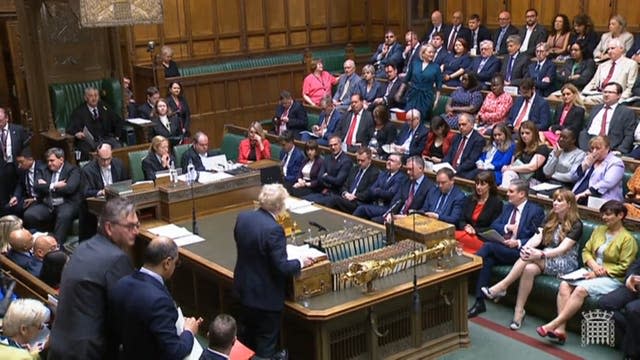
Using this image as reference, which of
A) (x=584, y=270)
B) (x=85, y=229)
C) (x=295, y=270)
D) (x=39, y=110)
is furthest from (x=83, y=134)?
(x=584, y=270)

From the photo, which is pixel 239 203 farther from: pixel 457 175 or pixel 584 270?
pixel 584 270

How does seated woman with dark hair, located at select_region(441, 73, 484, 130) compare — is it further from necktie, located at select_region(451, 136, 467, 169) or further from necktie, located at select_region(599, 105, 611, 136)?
→ necktie, located at select_region(599, 105, 611, 136)

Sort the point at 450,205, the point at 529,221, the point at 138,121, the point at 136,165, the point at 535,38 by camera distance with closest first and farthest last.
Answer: the point at 529,221
the point at 450,205
the point at 136,165
the point at 138,121
the point at 535,38

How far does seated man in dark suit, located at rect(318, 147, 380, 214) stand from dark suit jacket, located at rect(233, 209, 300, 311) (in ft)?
10.4

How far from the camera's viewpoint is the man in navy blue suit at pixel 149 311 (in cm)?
343

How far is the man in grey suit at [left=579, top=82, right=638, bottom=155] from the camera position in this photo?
7.57 meters

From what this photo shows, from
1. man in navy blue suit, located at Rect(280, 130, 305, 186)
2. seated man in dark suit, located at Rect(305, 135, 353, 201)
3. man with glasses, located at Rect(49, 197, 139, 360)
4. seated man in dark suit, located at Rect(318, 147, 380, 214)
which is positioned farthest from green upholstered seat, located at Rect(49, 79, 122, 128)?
man with glasses, located at Rect(49, 197, 139, 360)

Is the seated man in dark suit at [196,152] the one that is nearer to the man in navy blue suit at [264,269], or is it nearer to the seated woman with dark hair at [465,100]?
the seated woman with dark hair at [465,100]

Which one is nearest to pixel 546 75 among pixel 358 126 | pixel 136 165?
pixel 358 126

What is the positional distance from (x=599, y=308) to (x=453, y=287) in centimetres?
102

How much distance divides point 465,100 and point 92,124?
14.6 feet

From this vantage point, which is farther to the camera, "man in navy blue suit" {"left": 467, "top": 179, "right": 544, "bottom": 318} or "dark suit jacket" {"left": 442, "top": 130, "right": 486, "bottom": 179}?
"dark suit jacket" {"left": 442, "top": 130, "right": 486, "bottom": 179}

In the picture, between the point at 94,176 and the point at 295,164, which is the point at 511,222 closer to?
the point at 295,164

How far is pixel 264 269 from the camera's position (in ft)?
15.1
